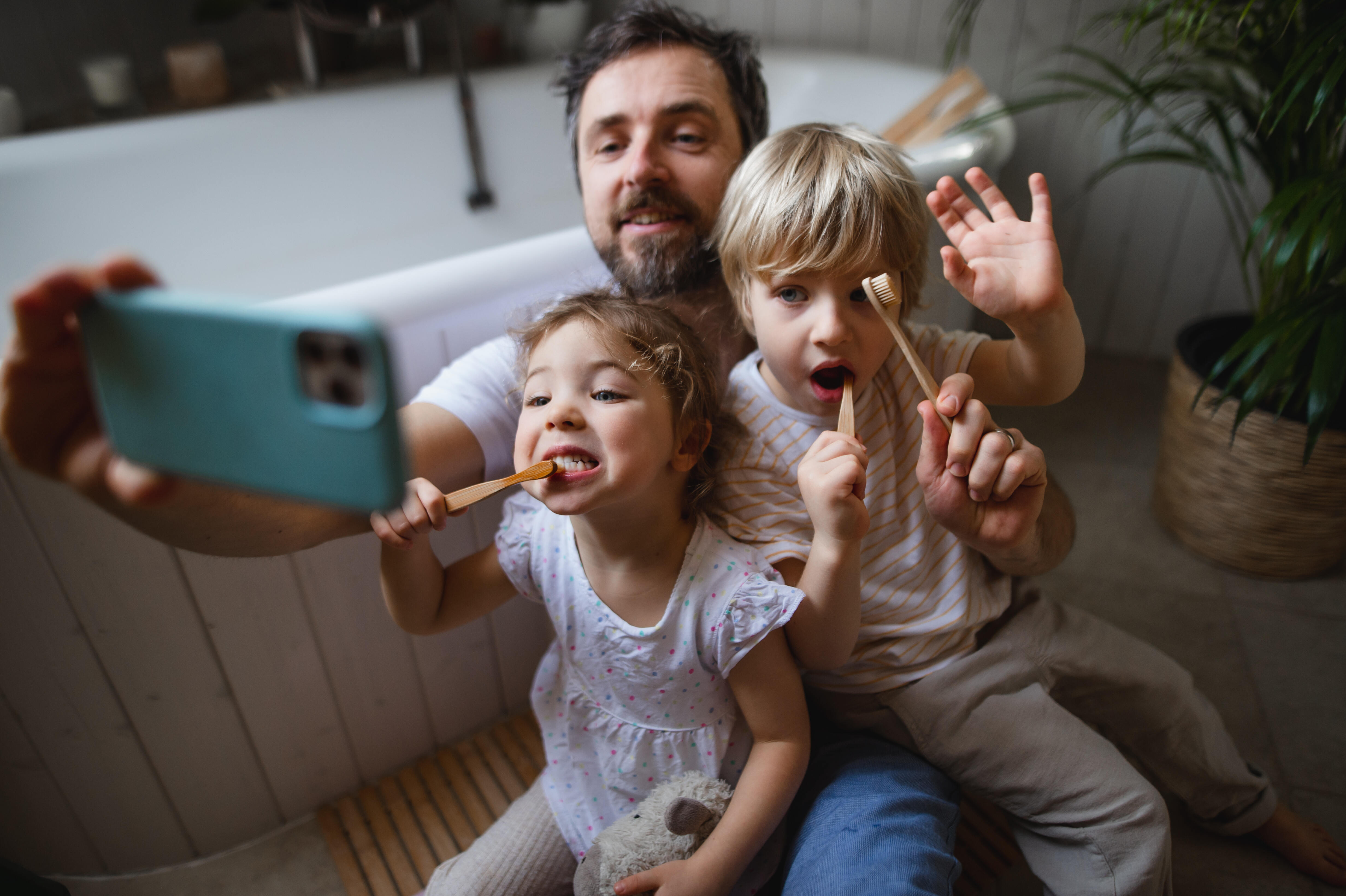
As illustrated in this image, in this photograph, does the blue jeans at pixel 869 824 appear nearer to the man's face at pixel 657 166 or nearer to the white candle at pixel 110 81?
the man's face at pixel 657 166

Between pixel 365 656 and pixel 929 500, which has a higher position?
pixel 929 500

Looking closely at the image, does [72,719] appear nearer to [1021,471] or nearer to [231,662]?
[231,662]

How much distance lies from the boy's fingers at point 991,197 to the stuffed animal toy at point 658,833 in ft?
1.79

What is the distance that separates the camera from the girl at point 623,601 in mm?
653

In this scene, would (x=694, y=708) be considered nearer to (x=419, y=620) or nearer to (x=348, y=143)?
(x=419, y=620)

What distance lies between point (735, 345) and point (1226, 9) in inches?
33.5

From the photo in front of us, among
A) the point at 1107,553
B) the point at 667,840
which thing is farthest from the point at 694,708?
the point at 1107,553

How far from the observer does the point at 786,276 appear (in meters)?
0.71

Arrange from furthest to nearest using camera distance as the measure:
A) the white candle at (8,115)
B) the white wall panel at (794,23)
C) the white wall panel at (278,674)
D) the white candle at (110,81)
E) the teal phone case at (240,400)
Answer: the white wall panel at (794,23)
the white candle at (110,81)
the white candle at (8,115)
the white wall panel at (278,674)
the teal phone case at (240,400)

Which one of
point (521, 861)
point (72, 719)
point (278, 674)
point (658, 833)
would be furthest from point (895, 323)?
point (72, 719)

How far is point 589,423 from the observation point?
65 centimetres

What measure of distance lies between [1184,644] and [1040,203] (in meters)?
0.97

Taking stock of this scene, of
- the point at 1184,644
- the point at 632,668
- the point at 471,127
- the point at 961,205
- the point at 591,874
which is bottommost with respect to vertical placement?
the point at 1184,644

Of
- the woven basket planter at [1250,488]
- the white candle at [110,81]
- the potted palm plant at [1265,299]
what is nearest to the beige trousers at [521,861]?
the potted palm plant at [1265,299]
